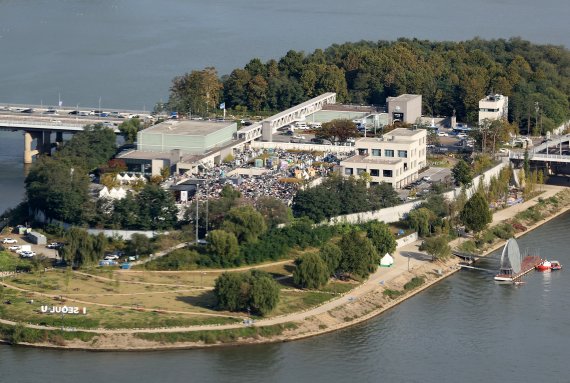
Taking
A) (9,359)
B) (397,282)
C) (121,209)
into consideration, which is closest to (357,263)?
(397,282)

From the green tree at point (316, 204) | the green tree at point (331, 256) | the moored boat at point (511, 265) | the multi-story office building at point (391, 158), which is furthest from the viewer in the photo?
the multi-story office building at point (391, 158)

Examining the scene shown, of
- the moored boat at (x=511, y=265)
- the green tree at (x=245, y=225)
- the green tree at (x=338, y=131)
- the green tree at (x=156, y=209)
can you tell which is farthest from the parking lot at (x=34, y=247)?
the green tree at (x=338, y=131)

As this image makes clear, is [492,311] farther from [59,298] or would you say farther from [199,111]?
[199,111]

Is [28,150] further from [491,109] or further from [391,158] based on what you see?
[491,109]

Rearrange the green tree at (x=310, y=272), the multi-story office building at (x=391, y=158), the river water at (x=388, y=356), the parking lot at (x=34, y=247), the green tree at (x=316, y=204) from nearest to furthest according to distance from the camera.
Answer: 1. the river water at (x=388, y=356)
2. the green tree at (x=310, y=272)
3. the parking lot at (x=34, y=247)
4. the green tree at (x=316, y=204)
5. the multi-story office building at (x=391, y=158)

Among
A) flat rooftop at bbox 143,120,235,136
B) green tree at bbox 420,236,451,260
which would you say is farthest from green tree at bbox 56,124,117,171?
green tree at bbox 420,236,451,260

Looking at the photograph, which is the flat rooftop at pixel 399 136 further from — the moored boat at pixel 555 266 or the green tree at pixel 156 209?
the green tree at pixel 156 209
